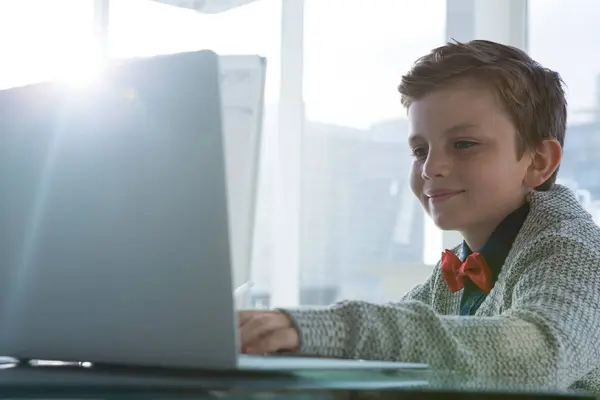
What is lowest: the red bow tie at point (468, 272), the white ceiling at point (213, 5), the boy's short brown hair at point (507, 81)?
the red bow tie at point (468, 272)

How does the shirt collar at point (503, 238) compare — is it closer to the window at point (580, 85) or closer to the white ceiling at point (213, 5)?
the window at point (580, 85)

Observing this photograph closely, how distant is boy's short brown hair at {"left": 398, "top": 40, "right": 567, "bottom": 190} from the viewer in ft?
4.02

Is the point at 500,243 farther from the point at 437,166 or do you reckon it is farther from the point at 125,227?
the point at 125,227

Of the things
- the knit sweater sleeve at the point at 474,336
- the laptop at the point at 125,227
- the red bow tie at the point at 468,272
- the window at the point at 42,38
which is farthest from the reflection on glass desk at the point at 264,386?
the window at the point at 42,38

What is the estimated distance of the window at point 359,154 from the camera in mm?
2664

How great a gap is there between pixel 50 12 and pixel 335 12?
964 millimetres

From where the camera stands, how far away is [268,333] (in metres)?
0.69

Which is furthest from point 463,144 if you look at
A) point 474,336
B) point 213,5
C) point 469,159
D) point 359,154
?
point 213,5

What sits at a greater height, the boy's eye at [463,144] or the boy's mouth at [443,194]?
the boy's eye at [463,144]

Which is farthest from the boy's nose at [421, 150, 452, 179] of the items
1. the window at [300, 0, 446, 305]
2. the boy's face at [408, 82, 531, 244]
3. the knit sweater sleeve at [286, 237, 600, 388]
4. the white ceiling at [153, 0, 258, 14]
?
the white ceiling at [153, 0, 258, 14]

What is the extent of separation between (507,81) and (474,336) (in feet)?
1.91

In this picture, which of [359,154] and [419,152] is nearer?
[419,152]

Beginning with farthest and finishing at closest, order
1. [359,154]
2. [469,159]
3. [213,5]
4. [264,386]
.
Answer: [213,5] < [359,154] < [469,159] < [264,386]

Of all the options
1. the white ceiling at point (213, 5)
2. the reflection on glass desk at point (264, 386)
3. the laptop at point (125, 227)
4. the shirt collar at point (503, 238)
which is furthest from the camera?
the white ceiling at point (213, 5)
